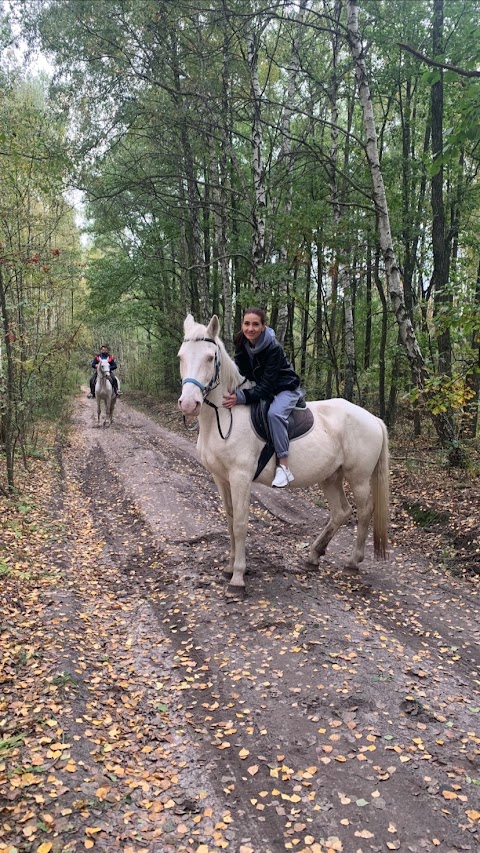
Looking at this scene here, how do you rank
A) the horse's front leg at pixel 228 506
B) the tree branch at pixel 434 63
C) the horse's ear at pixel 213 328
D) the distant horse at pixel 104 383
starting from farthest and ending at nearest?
the distant horse at pixel 104 383 → the horse's front leg at pixel 228 506 → the horse's ear at pixel 213 328 → the tree branch at pixel 434 63

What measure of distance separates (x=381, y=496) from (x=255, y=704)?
9.69ft

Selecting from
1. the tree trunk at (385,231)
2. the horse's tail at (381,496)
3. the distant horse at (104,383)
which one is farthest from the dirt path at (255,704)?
the distant horse at (104,383)

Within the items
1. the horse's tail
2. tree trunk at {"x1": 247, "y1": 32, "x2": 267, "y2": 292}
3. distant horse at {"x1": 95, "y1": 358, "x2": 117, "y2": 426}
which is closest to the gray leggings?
the horse's tail

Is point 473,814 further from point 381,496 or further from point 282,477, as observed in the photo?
point 381,496

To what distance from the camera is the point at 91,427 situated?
56.3 feet

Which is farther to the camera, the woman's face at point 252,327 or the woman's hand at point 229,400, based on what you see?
the woman's hand at point 229,400

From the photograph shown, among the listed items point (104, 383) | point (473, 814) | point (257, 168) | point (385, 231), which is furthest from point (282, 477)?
point (104, 383)

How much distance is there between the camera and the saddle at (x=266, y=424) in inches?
202

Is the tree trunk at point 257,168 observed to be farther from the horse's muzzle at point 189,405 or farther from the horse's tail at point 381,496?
the horse's muzzle at point 189,405

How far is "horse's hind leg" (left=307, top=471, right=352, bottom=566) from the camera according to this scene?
5770mm

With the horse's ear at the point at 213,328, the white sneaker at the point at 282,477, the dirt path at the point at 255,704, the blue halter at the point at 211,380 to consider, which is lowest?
the dirt path at the point at 255,704

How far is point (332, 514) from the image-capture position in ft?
19.3

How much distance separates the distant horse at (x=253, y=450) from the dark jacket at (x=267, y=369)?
6.8 inches

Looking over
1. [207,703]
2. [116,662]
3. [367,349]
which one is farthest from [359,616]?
[367,349]
